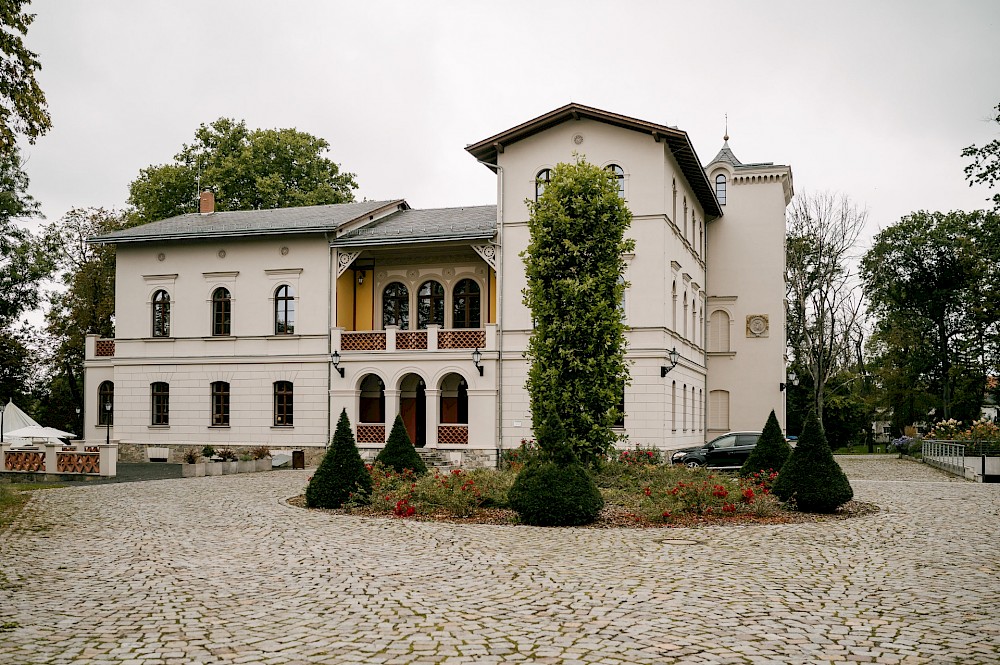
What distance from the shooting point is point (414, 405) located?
34.1 m

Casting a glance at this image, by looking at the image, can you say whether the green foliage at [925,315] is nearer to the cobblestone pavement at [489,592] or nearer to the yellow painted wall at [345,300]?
the yellow painted wall at [345,300]

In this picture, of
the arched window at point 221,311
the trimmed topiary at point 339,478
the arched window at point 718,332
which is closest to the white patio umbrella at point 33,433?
the arched window at point 221,311

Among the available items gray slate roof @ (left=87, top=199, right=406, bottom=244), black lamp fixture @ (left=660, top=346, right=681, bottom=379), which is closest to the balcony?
gray slate roof @ (left=87, top=199, right=406, bottom=244)

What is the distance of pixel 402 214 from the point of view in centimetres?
3706

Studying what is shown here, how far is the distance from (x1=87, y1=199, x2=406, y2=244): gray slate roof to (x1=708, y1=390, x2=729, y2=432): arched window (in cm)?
1498

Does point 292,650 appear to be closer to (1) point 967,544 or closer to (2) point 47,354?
(1) point 967,544

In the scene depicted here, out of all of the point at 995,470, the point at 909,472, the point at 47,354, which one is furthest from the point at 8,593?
the point at 47,354

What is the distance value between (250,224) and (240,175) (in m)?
12.6

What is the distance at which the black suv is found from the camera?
28.2m

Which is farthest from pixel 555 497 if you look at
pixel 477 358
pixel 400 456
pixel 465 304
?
pixel 465 304

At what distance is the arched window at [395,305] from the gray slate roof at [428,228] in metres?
2.24

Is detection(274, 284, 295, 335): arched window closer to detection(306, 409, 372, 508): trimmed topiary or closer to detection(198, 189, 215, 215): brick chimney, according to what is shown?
detection(198, 189, 215, 215): brick chimney

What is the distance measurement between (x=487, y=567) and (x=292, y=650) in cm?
394

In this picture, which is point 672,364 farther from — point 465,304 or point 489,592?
point 489,592
